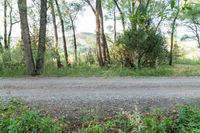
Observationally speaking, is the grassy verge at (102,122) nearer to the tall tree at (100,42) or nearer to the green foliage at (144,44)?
the green foliage at (144,44)

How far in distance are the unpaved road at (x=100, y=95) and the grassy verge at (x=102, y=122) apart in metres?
0.38

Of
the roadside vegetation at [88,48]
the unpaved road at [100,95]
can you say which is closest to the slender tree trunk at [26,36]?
the roadside vegetation at [88,48]

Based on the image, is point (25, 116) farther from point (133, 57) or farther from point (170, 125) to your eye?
point (133, 57)

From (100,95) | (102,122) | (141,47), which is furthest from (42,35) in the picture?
(102,122)

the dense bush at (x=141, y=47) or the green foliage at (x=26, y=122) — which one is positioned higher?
the dense bush at (x=141, y=47)

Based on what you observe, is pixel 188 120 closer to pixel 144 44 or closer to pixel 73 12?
pixel 144 44

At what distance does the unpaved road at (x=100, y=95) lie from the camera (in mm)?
6703

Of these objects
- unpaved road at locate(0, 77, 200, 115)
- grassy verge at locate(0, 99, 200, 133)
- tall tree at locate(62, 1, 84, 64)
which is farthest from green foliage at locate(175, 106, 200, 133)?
tall tree at locate(62, 1, 84, 64)

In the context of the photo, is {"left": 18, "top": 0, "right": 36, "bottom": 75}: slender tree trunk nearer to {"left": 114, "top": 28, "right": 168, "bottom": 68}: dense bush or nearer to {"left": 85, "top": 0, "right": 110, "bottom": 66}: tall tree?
{"left": 114, "top": 28, "right": 168, "bottom": 68}: dense bush

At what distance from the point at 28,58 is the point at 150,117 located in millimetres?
8090

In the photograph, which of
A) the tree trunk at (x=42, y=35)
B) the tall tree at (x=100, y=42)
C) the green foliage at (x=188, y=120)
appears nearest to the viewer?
the green foliage at (x=188, y=120)

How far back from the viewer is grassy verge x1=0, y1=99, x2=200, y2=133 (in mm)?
5699

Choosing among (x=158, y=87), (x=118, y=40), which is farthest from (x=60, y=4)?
(x=158, y=87)

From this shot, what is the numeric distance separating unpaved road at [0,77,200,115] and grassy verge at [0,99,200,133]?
381mm
